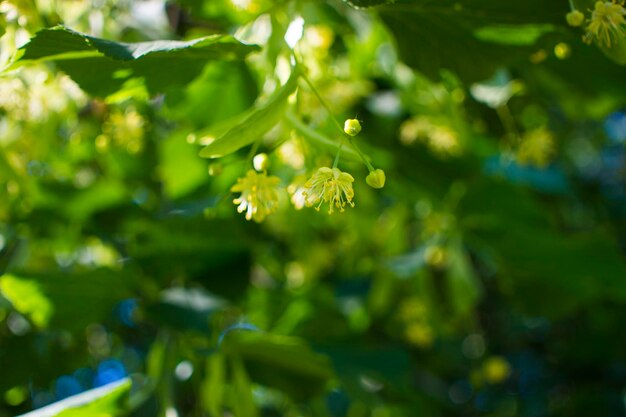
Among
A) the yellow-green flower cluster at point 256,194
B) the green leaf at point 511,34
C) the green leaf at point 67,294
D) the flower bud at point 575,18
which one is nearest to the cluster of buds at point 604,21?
the flower bud at point 575,18

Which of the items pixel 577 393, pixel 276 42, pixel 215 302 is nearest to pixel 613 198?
pixel 577 393

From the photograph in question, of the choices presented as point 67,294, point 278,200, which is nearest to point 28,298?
point 67,294

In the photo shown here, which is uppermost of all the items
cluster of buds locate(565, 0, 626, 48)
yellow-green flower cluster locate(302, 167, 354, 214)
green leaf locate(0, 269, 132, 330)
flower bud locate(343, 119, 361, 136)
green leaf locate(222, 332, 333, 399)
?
cluster of buds locate(565, 0, 626, 48)

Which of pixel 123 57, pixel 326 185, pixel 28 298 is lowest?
pixel 28 298

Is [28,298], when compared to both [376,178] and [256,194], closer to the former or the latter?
[256,194]

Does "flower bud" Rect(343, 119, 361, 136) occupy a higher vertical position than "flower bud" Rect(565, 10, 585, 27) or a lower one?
lower

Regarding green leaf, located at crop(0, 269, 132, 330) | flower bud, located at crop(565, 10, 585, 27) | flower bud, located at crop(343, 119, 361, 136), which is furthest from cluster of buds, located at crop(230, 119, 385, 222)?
green leaf, located at crop(0, 269, 132, 330)

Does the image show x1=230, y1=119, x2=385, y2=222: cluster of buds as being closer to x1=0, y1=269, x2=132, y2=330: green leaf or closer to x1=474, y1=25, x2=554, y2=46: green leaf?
x1=474, y1=25, x2=554, y2=46: green leaf
